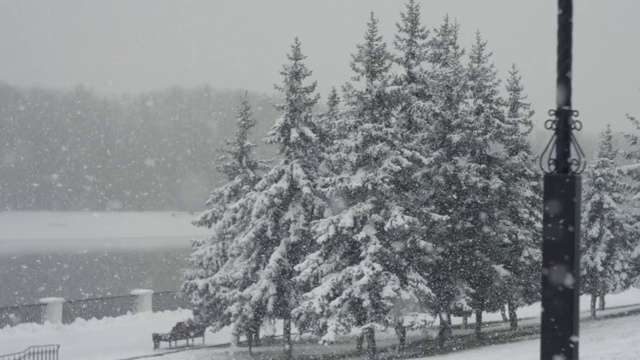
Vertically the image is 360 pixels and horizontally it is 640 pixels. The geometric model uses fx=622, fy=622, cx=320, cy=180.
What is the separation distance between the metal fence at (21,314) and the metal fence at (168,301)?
283 inches

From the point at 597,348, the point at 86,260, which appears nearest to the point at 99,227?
the point at 86,260

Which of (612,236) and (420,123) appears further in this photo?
(612,236)

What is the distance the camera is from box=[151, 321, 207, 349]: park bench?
1016 inches

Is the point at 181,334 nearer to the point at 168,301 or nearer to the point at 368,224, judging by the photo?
the point at 168,301

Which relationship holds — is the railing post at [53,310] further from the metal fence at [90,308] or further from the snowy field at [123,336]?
the snowy field at [123,336]

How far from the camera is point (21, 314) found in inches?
1145

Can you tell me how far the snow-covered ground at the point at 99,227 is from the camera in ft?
529

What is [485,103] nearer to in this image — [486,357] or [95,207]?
[486,357]

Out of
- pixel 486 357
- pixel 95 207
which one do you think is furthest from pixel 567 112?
pixel 95 207

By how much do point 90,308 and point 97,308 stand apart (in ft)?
1.17

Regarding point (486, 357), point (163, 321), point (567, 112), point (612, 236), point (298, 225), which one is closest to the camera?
point (567, 112)

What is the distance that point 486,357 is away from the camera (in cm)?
1622

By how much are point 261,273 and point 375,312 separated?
5160 millimetres

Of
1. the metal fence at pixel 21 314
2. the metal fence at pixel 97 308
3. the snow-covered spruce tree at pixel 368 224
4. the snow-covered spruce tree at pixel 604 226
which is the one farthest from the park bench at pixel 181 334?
the snow-covered spruce tree at pixel 604 226
